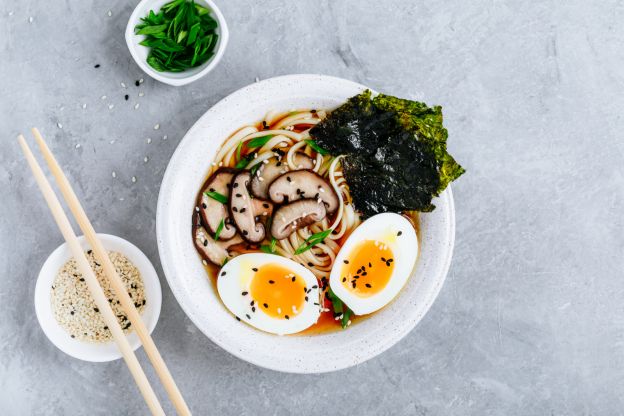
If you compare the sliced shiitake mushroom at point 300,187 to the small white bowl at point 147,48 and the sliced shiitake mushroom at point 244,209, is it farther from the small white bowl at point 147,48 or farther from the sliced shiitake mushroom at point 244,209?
the small white bowl at point 147,48

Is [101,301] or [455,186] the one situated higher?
[455,186]

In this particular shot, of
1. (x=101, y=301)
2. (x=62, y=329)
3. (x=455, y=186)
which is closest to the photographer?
(x=101, y=301)

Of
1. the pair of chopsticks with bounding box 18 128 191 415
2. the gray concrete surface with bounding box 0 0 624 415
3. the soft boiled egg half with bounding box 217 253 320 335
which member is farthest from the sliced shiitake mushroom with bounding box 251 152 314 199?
the pair of chopsticks with bounding box 18 128 191 415

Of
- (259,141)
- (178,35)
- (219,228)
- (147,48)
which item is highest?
(178,35)

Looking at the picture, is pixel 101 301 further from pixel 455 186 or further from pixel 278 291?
pixel 455 186

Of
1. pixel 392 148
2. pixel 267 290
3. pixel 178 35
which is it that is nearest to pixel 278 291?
pixel 267 290

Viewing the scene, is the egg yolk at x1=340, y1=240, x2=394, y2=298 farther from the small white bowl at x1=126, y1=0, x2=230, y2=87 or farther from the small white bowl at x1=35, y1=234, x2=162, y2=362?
the small white bowl at x1=126, y1=0, x2=230, y2=87

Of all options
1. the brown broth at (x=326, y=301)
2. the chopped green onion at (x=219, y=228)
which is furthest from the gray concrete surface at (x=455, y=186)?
the chopped green onion at (x=219, y=228)

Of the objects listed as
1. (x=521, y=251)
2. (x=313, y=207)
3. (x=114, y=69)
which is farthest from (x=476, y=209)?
(x=114, y=69)
